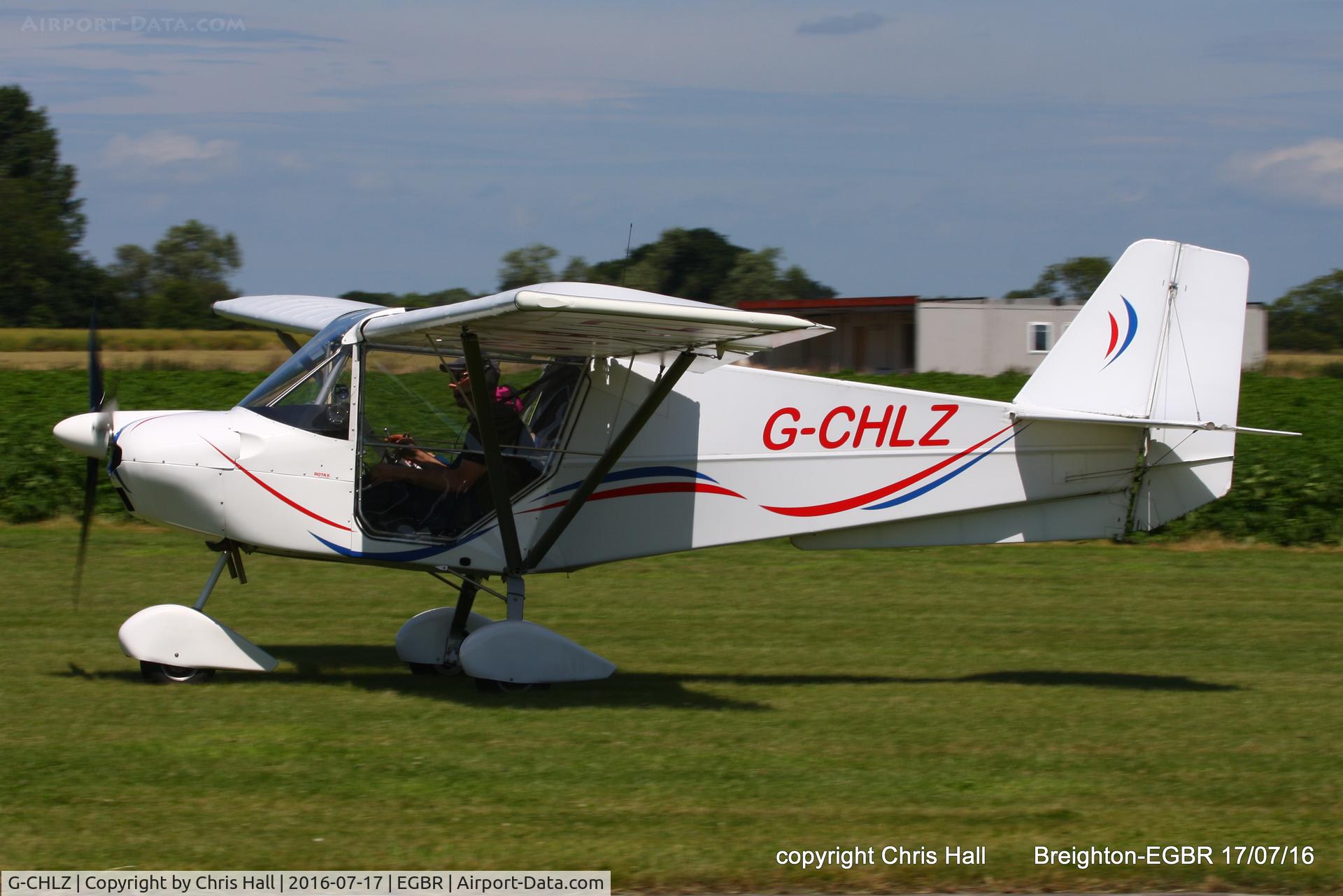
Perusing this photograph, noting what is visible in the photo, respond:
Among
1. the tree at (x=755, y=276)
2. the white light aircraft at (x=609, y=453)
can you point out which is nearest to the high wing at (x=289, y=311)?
the white light aircraft at (x=609, y=453)

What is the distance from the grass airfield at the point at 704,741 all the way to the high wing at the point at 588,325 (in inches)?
83.3

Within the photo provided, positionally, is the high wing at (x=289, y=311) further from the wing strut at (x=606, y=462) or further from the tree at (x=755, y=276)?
the tree at (x=755, y=276)

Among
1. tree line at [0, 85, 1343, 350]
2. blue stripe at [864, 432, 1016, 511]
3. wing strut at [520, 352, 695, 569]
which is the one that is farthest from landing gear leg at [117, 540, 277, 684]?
tree line at [0, 85, 1343, 350]

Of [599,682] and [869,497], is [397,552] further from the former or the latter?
[869,497]

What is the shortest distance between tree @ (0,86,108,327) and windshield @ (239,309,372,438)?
44.1 metres

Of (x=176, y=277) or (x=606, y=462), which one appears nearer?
(x=606, y=462)

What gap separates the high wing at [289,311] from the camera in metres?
8.96

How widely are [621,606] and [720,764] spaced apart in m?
5.39

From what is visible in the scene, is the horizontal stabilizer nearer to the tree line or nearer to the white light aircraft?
the white light aircraft

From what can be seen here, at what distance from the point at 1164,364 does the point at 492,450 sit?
436cm

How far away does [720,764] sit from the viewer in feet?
20.6

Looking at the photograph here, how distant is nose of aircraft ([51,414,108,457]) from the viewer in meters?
7.58

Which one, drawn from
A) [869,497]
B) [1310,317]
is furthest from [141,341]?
[1310,317]

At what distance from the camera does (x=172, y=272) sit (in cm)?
6200
